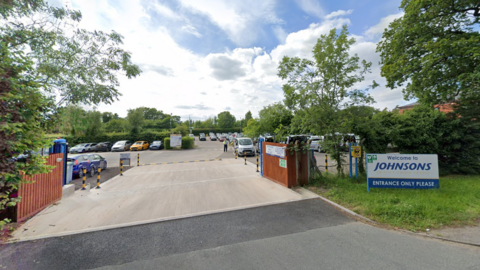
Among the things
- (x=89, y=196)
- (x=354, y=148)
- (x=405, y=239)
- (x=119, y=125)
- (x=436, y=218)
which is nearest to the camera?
(x=405, y=239)

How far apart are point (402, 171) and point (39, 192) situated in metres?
10.9

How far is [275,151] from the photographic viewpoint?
8031 mm

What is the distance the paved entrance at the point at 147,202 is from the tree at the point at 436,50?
9555 millimetres

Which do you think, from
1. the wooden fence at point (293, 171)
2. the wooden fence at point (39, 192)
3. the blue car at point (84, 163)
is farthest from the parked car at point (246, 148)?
the wooden fence at point (39, 192)

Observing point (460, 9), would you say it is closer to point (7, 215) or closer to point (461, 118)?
point (461, 118)

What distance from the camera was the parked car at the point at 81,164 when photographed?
10.0m

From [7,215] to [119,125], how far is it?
4899 centimetres

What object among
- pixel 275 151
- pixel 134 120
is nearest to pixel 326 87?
pixel 275 151

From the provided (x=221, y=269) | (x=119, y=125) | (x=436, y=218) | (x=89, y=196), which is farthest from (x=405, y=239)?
(x=119, y=125)

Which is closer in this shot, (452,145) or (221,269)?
(221,269)

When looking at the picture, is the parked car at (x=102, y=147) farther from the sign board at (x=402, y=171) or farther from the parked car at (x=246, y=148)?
the sign board at (x=402, y=171)

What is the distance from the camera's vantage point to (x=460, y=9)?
9.53 metres

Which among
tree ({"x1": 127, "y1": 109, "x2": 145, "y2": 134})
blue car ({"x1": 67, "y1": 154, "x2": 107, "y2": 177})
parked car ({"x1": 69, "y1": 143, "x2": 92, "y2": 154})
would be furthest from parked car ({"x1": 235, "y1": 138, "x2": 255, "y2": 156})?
tree ({"x1": 127, "y1": 109, "x2": 145, "y2": 134})

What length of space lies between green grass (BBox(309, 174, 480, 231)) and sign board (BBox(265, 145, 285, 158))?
5.46ft
